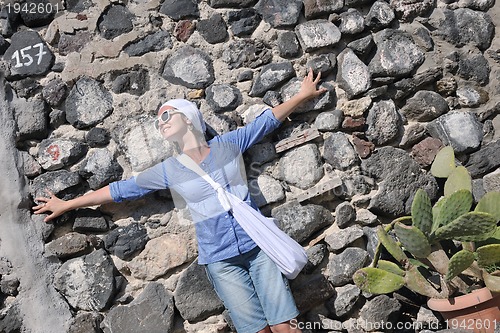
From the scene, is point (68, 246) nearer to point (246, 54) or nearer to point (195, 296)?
point (195, 296)

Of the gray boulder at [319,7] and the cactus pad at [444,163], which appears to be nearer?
the cactus pad at [444,163]

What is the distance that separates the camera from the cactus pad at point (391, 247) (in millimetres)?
3262

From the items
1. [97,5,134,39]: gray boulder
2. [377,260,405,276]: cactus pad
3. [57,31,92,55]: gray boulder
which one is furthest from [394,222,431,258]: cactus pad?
[57,31,92,55]: gray boulder

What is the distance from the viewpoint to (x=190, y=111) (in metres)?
3.42

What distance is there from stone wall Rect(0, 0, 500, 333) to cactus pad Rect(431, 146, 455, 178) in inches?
3.0

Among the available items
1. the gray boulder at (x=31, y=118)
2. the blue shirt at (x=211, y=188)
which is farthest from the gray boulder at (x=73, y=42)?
the blue shirt at (x=211, y=188)

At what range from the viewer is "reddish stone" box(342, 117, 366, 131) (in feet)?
12.1

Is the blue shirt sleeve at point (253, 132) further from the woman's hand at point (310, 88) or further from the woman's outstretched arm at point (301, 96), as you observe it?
the woman's hand at point (310, 88)

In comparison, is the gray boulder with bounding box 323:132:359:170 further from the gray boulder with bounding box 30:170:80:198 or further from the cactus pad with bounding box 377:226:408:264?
the gray boulder with bounding box 30:170:80:198

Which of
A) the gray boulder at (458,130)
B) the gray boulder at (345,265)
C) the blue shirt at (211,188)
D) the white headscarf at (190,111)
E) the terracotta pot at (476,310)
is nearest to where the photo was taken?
the terracotta pot at (476,310)

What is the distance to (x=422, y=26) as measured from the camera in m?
3.89

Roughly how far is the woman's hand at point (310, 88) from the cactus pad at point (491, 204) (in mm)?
975

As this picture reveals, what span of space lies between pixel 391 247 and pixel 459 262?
324mm

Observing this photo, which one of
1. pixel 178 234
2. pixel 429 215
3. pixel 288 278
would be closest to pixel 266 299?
pixel 288 278
